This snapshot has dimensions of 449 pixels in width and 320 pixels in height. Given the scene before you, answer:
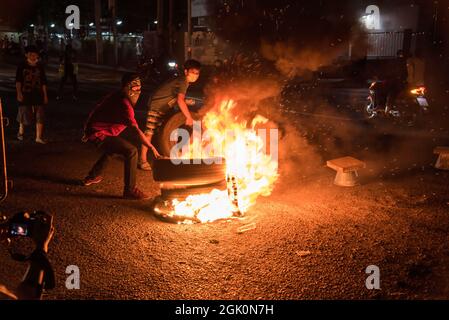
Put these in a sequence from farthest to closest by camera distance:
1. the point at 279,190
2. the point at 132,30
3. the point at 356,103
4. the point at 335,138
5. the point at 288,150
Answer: the point at 132,30 → the point at 356,103 → the point at 335,138 → the point at 288,150 → the point at 279,190

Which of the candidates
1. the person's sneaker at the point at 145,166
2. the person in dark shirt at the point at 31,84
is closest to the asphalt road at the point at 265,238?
the person's sneaker at the point at 145,166

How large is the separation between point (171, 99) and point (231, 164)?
192cm

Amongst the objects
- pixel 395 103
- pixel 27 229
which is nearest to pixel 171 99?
pixel 27 229

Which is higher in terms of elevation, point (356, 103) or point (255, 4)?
point (255, 4)

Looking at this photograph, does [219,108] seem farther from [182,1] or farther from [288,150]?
[182,1]

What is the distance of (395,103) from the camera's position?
13.3 metres

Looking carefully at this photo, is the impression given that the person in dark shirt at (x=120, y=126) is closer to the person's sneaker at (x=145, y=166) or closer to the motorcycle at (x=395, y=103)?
the person's sneaker at (x=145, y=166)

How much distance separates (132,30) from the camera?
51375mm

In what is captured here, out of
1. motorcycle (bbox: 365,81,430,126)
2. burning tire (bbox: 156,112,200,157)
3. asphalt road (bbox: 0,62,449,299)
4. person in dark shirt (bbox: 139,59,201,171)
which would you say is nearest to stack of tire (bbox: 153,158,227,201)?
asphalt road (bbox: 0,62,449,299)

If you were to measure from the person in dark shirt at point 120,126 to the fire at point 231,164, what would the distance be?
0.76 m

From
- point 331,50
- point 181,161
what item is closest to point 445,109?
point 331,50

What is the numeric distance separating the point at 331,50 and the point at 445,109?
583 cm

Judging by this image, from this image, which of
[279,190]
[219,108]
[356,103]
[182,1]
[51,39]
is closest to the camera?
[279,190]

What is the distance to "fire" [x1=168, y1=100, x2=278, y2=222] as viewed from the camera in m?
5.50
